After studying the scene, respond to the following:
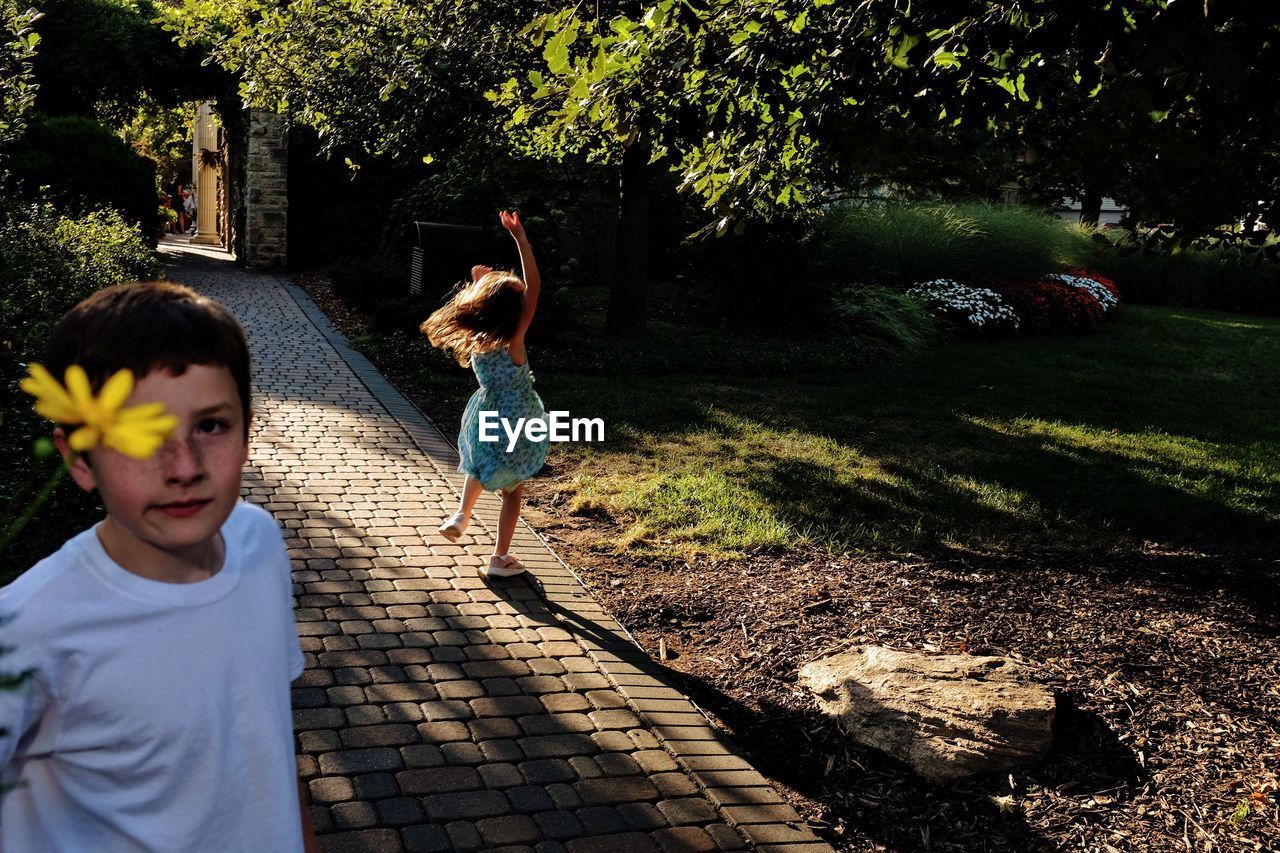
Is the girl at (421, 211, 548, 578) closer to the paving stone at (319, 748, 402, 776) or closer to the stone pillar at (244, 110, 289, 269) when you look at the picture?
the paving stone at (319, 748, 402, 776)

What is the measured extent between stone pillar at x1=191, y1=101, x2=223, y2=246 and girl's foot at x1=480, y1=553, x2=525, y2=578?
24225 mm

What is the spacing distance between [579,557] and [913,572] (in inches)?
72.4

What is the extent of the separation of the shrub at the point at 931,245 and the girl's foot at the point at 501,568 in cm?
1178

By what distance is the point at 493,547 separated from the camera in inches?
228

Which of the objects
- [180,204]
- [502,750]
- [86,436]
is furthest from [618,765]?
[180,204]

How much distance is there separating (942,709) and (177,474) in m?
3.25

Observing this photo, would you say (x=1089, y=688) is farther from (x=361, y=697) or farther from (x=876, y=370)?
(x=876, y=370)

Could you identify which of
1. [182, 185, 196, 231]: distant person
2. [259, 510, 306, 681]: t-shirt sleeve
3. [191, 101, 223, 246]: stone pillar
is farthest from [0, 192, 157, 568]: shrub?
[182, 185, 196, 231]: distant person

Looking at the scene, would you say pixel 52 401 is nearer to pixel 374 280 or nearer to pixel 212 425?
pixel 212 425

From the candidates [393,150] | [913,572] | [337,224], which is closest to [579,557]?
[913,572]

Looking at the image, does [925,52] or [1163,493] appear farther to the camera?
[1163,493]

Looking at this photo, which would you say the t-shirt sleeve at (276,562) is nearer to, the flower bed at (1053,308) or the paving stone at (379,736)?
the paving stone at (379,736)

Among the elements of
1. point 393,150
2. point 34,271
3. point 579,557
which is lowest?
point 579,557

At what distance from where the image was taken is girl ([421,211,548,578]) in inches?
199
